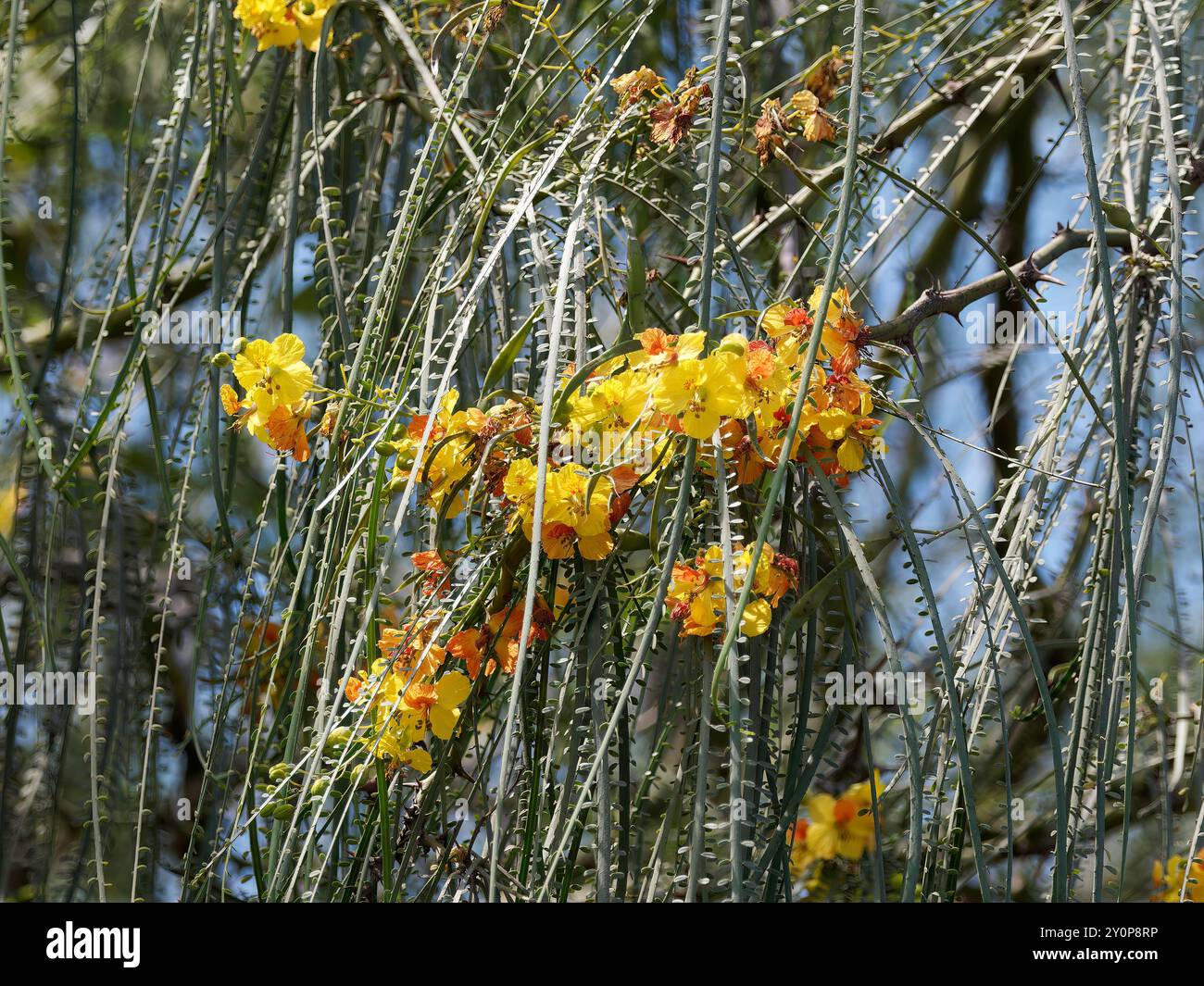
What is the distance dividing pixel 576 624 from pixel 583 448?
134mm

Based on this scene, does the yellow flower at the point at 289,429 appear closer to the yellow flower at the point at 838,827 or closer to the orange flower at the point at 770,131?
the orange flower at the point at 770,131

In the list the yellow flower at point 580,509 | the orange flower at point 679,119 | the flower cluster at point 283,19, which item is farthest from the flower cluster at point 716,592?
the flower cluster at point 283,19

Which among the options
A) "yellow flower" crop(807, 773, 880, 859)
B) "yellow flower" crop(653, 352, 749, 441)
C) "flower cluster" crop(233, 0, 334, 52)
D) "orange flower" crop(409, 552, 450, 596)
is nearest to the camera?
"yellow flower" crop(653, 352, 749, 441)

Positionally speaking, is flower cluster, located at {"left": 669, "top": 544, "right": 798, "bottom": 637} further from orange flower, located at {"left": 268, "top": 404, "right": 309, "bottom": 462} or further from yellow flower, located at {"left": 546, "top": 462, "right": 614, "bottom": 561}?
orange flower, located at {"left": 268, "top": 404, "right": 309, "bottom": 462}

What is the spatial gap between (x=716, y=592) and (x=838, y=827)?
46.0 inches

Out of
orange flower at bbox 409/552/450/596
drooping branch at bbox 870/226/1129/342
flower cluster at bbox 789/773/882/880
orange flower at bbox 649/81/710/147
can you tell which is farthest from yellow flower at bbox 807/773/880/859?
orange flower at bbox 649/81/710/147

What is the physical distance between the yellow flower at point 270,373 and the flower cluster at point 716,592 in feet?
1.22

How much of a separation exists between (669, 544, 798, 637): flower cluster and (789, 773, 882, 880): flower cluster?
1055 mm

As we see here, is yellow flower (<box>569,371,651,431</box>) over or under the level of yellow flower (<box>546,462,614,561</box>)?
over

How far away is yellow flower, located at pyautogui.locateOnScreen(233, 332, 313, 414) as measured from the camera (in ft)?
3.18

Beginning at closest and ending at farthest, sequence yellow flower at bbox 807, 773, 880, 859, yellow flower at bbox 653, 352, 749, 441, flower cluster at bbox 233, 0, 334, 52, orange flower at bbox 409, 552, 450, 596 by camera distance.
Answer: yellow flower at bbox 653, 352, 749, 441, orange flower at bbox 409, 552, 450, 596, flower cluster at bbox 233, 0, 334, 52, yellow flower at bbox 807, 773, 880, 859

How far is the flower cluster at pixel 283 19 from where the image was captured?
45.7 inches

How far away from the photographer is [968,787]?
74 cm
